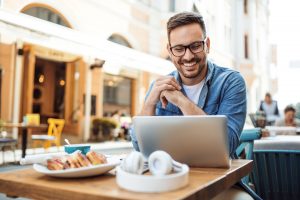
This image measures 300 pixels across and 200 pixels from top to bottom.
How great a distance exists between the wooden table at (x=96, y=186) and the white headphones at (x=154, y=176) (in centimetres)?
2

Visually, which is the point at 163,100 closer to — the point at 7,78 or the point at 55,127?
the point at 55,127

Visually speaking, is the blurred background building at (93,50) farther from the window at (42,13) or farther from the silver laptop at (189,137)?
the silver laptop at (189,137)

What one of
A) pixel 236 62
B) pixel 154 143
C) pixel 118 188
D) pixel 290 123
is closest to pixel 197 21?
pixel 154 143

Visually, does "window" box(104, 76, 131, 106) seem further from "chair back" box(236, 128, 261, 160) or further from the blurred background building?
"chair back" box(236, 128, 261, 160)

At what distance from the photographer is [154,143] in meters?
1.11

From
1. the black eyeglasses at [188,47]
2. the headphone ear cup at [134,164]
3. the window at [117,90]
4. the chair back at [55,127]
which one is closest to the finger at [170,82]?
the black eyeglasses at [188,47]

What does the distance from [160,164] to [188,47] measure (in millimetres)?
735

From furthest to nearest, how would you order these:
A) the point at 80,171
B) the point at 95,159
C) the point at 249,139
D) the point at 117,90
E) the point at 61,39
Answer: the point at 117,90 → the point at 61,39 → the point at 249,139 → the point at 95,159 → the point at 80,171

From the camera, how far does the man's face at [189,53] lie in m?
1.43

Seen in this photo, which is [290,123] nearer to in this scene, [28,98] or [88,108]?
[88,108]

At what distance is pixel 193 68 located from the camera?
5.01ft

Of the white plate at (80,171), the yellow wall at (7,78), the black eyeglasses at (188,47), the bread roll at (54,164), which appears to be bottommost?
the white plate at (80,171)

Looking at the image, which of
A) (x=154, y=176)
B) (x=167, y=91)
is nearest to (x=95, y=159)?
(x=154, y=176)

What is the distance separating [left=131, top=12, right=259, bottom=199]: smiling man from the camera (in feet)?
4.50
